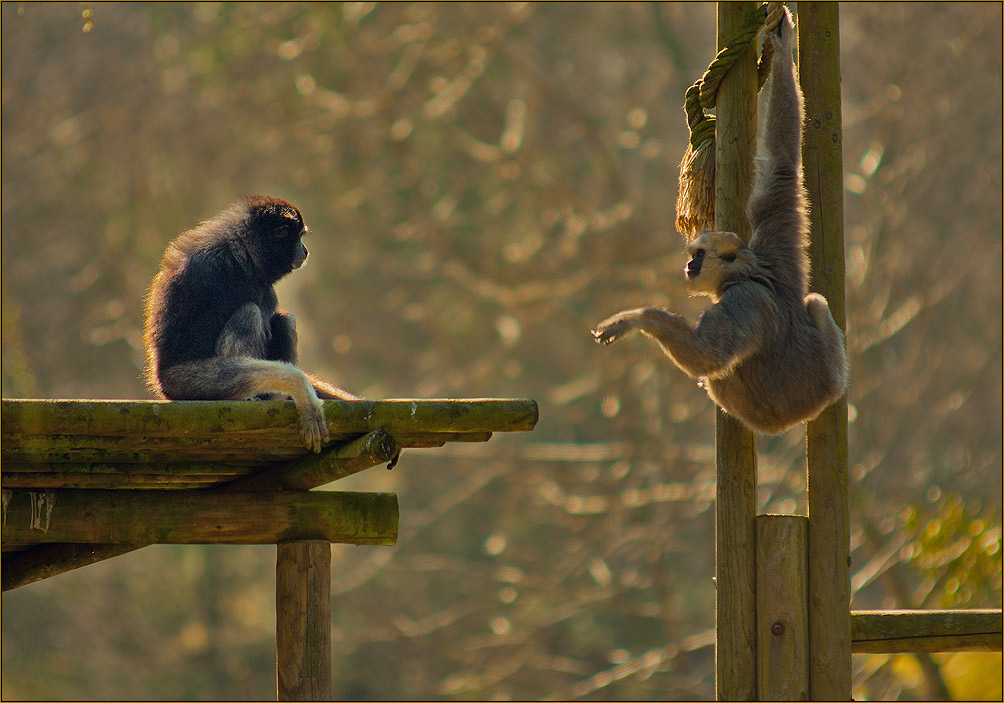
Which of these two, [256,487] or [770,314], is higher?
[770,314]

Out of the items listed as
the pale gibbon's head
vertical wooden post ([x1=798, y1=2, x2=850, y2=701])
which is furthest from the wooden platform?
vertical wooden post ([x1=798, y1=2, x2=850, y2=701])

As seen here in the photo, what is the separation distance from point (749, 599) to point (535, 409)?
107 cm

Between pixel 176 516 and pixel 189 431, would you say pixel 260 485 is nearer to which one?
pixel 176 516

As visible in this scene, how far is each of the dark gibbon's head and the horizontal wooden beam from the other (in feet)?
9.03

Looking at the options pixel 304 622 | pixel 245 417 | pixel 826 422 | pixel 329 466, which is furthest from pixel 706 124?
pixel 304 622

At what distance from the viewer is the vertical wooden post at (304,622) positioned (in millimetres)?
4051

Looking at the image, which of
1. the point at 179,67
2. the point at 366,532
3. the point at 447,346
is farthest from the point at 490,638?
the point at 179,67

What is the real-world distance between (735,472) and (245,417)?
170cm

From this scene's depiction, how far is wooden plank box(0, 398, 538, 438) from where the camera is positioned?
3227 millimetres

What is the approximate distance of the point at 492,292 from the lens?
40.4 ft

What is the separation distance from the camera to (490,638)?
11828 mm

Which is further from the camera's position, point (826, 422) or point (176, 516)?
point (176, 516)

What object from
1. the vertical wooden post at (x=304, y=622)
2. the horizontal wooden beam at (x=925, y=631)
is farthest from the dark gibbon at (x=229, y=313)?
the horizontal wooden beam at (x=925, y=631)

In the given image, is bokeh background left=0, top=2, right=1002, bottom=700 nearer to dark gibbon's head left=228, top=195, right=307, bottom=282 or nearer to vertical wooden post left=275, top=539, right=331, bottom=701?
vertical wooden post left=275, top=539, right=331, bottom=701
